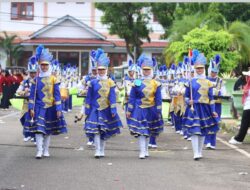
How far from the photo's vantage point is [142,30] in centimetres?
4347

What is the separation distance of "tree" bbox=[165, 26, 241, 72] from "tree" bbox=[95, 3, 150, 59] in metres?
17.3

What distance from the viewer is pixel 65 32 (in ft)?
168

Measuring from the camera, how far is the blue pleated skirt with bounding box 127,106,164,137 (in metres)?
11.8

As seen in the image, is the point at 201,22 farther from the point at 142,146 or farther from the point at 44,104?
the point at 44,104

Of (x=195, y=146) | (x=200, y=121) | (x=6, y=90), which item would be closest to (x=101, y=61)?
(x=200, y=121)

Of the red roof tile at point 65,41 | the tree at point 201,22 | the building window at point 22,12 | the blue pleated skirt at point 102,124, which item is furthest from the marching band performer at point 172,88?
the building window at point 22,12

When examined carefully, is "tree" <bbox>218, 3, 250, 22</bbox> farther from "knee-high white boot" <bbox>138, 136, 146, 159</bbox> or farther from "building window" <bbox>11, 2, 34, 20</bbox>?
"building window" <bbox>11, 2, 34, 20</bbox>

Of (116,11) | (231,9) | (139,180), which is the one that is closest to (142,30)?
(116,11)

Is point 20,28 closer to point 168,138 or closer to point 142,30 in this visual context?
point 142,30

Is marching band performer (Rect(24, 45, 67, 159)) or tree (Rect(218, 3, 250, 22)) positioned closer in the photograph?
marching band performer (Rect(24, 45, 67, 159))

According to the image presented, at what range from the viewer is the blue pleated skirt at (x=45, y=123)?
1166 centimetres

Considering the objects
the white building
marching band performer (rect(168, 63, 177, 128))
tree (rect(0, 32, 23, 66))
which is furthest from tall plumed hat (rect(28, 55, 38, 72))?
tree (rect(0, 32, 23, 66))

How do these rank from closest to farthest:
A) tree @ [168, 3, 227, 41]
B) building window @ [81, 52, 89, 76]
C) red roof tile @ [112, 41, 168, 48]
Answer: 1. tree @ [168, 3, 227, 41]
2. building window @ [81, 52, 89, 76]
3. red roof tile @ [112, 41, 168, 48]

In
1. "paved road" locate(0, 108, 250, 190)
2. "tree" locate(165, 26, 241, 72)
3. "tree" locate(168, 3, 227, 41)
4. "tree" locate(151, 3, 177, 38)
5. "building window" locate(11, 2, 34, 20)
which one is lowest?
"paved road" locate(0, 108, 250, 190)
